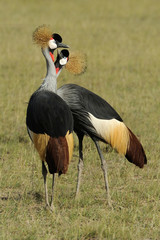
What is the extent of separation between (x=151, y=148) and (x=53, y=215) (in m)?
2.33

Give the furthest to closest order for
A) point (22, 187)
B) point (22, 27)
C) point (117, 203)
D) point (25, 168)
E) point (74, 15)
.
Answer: point (74, 15) → point (22, 27) → point (25, 168) → point (22, 187) → point (117, 203)

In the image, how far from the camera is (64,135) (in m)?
3.98

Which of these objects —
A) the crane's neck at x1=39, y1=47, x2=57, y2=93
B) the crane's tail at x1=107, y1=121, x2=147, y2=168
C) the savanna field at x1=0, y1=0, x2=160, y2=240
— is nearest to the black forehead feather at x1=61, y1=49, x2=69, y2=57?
the crane's neck at x1=39, y1=47, x2=57, y2=93

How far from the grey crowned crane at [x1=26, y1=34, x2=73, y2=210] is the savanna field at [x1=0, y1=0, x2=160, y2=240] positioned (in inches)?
16.1

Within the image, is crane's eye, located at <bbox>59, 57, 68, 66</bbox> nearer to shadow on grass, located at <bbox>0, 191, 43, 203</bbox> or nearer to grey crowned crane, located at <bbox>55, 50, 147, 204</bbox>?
grey crowned crane, located at <bbox>55, 50, 147, 204</bbox>

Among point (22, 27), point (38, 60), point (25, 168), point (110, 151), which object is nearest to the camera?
point (25, 168)

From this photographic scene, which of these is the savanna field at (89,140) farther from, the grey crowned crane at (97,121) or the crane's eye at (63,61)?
the crane's eye at (63,61)

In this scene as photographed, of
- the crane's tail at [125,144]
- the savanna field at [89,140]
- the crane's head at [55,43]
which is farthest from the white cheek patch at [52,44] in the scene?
the savanna field at [89,140]

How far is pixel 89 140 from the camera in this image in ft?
21.1

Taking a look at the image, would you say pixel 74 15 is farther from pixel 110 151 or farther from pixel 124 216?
pixel 124 216

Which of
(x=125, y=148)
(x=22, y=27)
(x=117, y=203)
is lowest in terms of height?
(x=117, y=203)

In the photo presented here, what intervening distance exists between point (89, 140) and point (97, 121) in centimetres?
197

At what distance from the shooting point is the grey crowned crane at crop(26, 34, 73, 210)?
12.7 ft

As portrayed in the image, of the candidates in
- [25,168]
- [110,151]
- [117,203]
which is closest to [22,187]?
[25,168]
